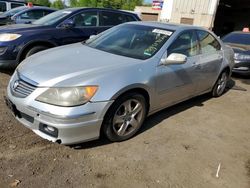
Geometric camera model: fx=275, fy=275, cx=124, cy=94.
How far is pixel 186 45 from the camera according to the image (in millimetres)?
4410

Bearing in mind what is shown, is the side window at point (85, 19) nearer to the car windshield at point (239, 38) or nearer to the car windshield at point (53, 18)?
the car windshield at point (53, 18)

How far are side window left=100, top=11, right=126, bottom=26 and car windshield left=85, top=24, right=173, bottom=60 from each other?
2.58m

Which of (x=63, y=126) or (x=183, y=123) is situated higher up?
(x=63, y=126)

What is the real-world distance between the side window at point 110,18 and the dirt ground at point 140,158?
366cm

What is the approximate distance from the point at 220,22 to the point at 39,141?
2967cm

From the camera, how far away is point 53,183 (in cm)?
272

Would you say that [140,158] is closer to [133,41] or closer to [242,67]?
[133,41]

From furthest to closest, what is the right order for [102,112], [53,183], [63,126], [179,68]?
[179,68], [102,112], [63,126], [53,183]

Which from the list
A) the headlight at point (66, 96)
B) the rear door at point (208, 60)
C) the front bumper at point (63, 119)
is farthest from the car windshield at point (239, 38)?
the headlight at point (66, 96)

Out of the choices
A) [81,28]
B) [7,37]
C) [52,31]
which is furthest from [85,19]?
[7,37]

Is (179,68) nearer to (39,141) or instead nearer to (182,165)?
(182,165)

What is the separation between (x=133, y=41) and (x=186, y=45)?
88cm

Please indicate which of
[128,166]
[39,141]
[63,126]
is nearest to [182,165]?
[128,166]

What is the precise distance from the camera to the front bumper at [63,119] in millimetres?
2900
